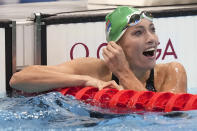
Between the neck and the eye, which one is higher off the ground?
the eye

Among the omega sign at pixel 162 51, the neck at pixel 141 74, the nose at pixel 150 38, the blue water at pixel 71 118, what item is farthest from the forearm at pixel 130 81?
the omega sign at pixel 162 51

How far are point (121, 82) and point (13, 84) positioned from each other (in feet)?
2.34

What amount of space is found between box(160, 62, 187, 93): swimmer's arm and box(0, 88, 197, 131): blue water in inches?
27.2

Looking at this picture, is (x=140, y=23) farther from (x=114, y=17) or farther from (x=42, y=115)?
(x=42, y=115)

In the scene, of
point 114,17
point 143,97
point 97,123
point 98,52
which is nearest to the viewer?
point 97,123

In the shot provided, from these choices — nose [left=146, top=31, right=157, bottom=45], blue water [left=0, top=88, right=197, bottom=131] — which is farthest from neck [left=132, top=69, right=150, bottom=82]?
blue water [left=0, top=88, right=197, bottom=131]

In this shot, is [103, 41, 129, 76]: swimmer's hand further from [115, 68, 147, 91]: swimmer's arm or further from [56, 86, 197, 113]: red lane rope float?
[56, 86, 197, 113]: red lane rope float

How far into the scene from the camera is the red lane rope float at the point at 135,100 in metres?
2.95

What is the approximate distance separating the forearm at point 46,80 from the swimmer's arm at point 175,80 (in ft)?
1.91

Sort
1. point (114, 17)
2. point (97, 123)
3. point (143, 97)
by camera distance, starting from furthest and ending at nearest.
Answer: point (114, 17) → point (143, 97) → point (97, 123)

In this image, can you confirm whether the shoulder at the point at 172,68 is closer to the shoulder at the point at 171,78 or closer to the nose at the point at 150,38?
the shoulder at the point at 171,78

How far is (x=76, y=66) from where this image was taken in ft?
11.9

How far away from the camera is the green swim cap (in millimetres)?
3646

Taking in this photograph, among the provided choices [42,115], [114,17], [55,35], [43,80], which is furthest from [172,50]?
[42,115]
